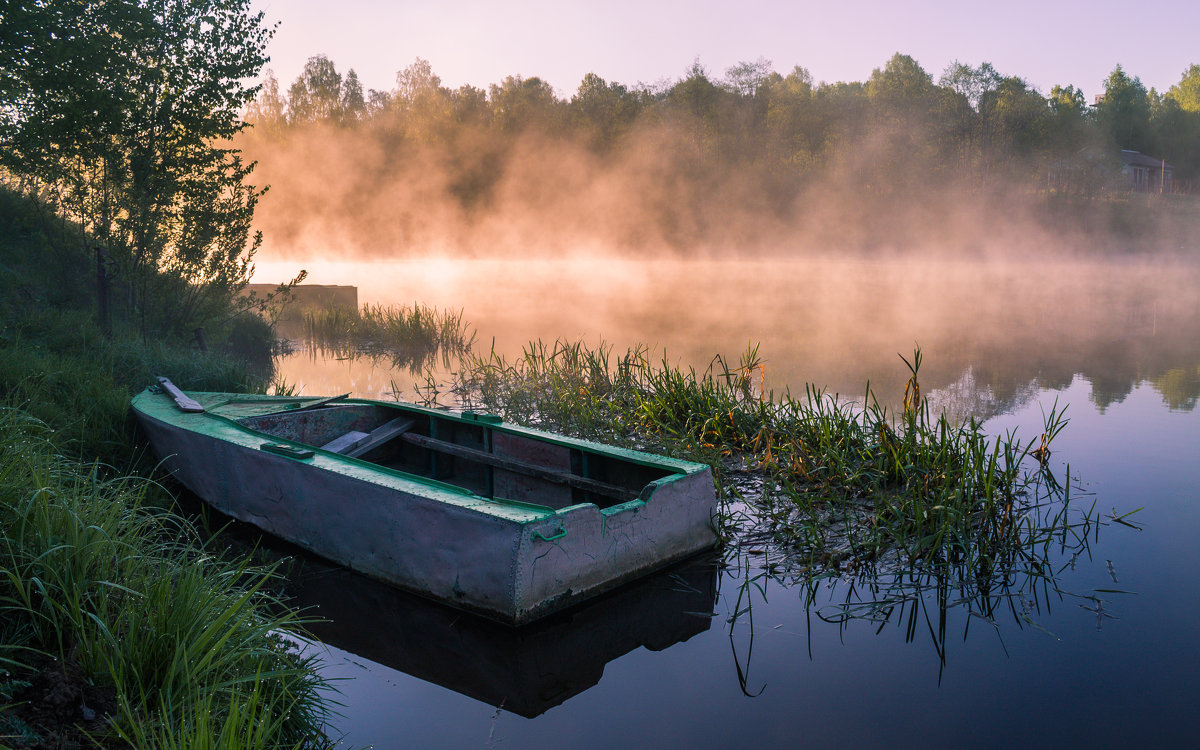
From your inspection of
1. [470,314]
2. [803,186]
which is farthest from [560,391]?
[803,186]

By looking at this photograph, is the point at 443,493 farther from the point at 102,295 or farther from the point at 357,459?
the point at 102,295

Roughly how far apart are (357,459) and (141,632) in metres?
1.92

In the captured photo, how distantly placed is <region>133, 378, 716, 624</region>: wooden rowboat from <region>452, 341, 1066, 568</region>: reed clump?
793mm

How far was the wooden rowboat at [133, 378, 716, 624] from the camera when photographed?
3.37 metres

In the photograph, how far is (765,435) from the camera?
19.5 ft

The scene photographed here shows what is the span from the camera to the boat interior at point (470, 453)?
4.36m

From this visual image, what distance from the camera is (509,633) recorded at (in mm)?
3424

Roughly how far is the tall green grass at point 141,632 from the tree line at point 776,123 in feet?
116

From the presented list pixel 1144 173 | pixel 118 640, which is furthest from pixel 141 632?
pixel 1144 173

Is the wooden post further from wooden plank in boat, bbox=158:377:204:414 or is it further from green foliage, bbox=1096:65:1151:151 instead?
green foliage, bbox=1096:65:1151:151

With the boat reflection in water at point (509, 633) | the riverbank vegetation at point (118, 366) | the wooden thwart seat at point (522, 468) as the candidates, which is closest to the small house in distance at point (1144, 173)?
the riverbank vegetation at point (118, 366)

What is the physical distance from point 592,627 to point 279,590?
1565 millimetres

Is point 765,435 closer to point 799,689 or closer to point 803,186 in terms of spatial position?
point 799,689

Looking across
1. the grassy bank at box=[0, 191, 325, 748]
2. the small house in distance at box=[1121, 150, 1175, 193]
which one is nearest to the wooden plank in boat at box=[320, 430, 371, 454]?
the grassy bank at box=[0, 191, 325, 748]
